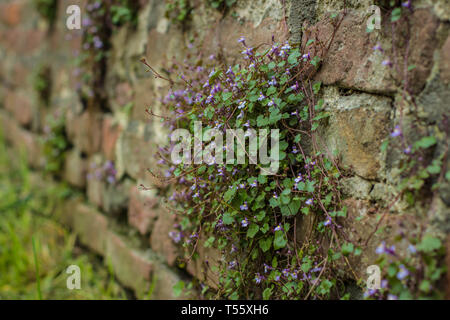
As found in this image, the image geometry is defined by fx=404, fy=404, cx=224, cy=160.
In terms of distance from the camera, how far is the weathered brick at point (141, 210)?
2013 millimetres

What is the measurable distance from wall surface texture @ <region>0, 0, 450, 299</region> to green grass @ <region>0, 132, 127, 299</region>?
11 centimetres

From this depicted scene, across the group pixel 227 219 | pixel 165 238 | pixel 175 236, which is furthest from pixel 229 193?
pixel 165 238

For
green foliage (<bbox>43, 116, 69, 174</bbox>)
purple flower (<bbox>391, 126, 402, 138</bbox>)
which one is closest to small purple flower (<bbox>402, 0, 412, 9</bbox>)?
purple flower (<bbox>391, 126, 402, 138</bbox>)

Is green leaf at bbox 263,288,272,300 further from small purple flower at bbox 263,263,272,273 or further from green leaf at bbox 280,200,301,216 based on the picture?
green leaf at bbox 280,200,301,216

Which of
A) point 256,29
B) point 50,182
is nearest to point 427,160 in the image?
point 256,29

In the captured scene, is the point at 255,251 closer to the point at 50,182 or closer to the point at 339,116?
the point at 339,116

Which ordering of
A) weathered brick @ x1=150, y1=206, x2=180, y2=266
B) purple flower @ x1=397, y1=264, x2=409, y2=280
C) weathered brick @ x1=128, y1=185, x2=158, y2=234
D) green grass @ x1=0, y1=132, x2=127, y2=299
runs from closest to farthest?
purple flower @ x1=397, y1=264, x2=409, y2=280, weathered brick @ x1=150, y1=206, x2=180, y2=266, weathered brick @ x1=128, y1=185, x2=158, y2=234, green grass @ x1=0, y1=132, x2=127, y2=299

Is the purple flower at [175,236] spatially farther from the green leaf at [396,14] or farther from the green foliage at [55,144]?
the green foliage at [55,144]

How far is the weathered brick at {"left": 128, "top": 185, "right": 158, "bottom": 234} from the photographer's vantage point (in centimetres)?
201

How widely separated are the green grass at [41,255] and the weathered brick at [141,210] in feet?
1.15

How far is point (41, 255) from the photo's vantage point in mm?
2590

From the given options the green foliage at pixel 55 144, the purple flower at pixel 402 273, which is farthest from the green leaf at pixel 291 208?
the green foliage at pixel 55 144

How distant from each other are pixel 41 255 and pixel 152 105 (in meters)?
1.34

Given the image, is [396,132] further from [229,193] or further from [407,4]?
[229,193]
